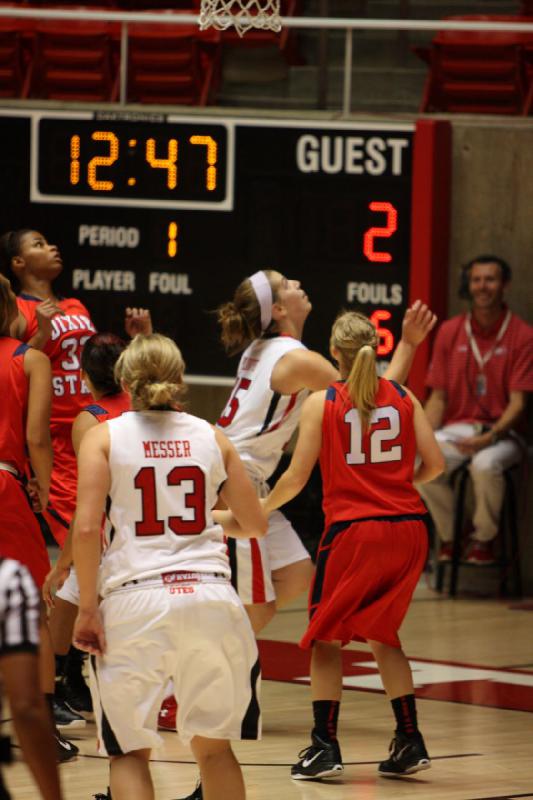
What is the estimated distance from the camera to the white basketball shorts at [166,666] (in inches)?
179

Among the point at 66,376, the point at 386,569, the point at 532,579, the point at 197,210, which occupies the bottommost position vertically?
the point at 532,579

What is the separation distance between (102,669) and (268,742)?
230 centimetres

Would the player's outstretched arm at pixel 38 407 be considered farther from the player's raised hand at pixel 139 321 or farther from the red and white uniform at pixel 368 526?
the red and white uniform at pixel 368 526

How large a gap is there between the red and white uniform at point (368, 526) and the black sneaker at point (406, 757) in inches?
13.7

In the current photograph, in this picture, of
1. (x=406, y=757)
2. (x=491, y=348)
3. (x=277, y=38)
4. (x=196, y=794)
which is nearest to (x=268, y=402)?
(x=406, y=757)

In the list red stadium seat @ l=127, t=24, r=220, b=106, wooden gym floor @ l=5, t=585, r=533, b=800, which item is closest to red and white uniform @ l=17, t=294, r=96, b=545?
wooden gym floor @ l=5, t=585, r=533, b=800

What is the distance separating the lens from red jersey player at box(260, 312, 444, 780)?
6.11 m

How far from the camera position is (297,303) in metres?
7.10

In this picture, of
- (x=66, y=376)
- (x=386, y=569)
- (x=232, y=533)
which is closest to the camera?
(x=232, y=533)

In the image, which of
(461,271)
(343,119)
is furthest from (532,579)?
(343,119)

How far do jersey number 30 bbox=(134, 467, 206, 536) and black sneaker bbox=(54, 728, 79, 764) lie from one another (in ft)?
6.22

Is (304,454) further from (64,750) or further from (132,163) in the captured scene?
(132,163)

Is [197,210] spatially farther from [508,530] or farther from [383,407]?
[383,407]

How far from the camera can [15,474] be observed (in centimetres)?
630
